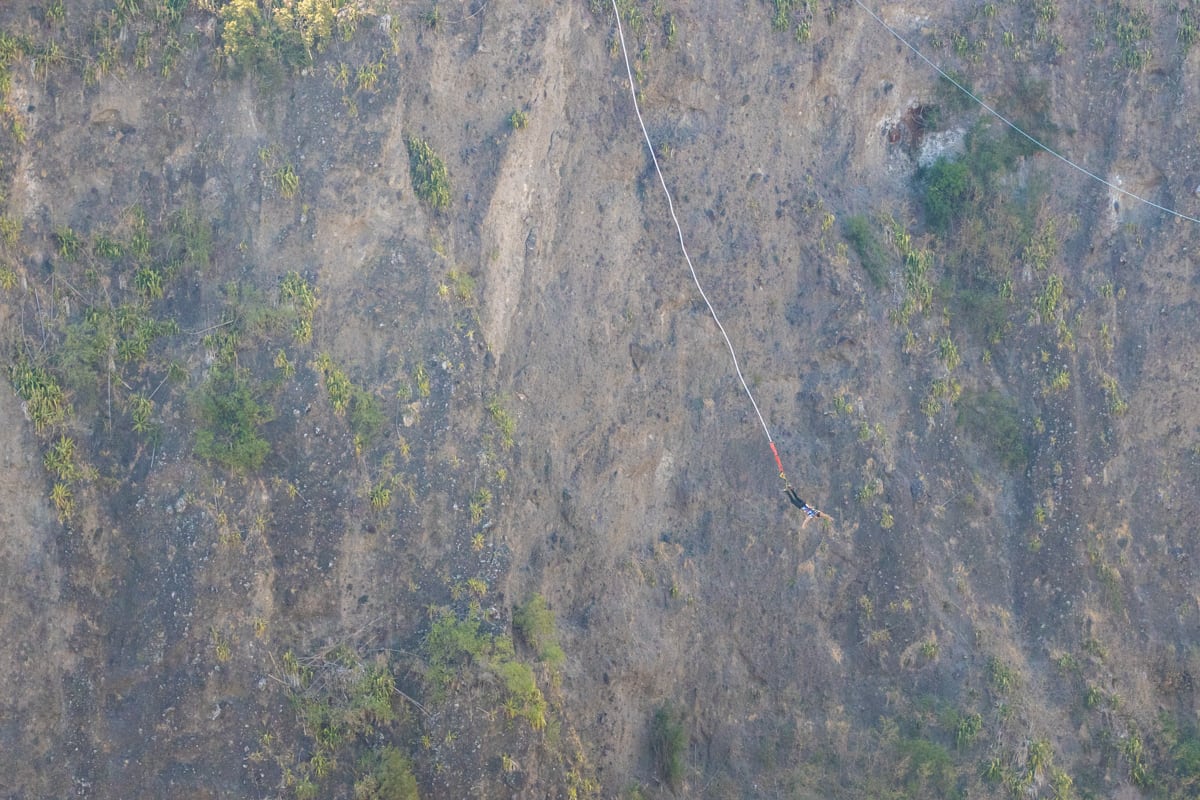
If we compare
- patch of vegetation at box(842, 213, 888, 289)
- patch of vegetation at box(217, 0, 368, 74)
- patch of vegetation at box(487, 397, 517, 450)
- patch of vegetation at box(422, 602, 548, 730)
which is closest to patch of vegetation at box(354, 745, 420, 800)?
patch of vegetation at box(422, 602, 548, 730)

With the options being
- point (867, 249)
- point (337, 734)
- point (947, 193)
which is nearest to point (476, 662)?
point (337, 734)

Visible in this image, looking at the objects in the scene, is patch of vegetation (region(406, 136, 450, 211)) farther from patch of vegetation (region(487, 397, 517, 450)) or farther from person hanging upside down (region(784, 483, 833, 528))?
person hanging upside down (region(784, 483, 833, 528))

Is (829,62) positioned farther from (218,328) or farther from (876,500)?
(218,328)

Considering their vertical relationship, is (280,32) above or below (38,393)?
above

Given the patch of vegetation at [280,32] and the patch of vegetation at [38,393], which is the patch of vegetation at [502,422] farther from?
the patch of vegetation at [38,393]

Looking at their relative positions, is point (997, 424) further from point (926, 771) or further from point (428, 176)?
point (428, 176)

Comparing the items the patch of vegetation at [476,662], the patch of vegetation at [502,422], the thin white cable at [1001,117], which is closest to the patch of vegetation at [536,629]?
the patch of vegetation at [476,662]
